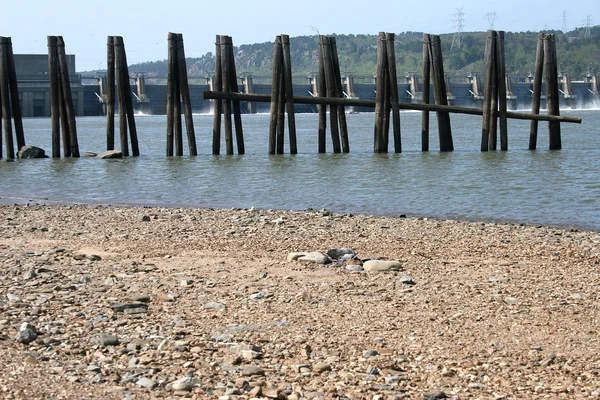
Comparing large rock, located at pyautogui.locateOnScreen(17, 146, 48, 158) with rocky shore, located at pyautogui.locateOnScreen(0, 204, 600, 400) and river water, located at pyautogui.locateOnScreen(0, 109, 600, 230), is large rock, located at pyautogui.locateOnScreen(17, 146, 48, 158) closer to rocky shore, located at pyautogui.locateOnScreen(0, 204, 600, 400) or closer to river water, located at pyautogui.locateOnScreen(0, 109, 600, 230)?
river water, located at pyautogui.locateOnScreen(0, 109, 600, 230)

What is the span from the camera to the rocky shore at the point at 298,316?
4957 millimetres

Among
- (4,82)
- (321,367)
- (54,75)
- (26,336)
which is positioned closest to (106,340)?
(26,336)

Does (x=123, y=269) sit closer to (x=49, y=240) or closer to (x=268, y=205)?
(x=49, y=240)

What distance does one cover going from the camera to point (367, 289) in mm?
7195

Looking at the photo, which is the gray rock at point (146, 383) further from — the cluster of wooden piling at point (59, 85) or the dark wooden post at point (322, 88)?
the cluster of wooden piling at point (59, 85)

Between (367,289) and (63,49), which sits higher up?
(63,49)

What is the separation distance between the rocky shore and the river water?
3866 millimetres

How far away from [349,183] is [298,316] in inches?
446

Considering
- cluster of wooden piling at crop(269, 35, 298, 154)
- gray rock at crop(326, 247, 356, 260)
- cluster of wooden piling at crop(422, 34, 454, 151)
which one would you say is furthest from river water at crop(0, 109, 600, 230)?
gray rock at crop(326, 247, 356, 260)

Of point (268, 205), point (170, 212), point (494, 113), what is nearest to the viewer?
point (170, 212)

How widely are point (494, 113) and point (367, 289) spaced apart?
16261 mm

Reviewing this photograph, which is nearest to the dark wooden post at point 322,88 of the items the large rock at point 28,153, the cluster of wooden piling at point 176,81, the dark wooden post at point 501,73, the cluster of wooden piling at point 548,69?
the cluster of wooden piling at point 176,81

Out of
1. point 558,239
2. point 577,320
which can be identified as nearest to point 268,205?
point 558,239

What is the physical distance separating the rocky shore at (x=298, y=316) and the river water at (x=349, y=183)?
3866 mm
